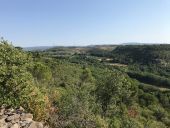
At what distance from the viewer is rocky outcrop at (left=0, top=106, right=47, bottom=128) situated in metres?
36.8

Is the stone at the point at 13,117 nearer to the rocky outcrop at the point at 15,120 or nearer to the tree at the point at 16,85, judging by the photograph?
the rocky outcrop at the point at 15,120

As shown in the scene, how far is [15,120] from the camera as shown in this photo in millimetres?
38062

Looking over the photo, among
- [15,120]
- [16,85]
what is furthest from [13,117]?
[16,85]

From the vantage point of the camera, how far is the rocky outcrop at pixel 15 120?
121 feet

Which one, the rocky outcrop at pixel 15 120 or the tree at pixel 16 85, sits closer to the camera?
the rocky outcrop at pixel 15 120

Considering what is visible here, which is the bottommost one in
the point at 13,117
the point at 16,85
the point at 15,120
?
the point at 15,120

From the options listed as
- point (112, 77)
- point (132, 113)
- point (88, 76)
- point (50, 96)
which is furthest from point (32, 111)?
point (88, 76)

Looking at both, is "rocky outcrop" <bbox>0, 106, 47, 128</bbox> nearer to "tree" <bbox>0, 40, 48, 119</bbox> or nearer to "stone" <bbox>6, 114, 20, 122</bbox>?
"stone" <bbox>6, 114, 20, 122</bbox>

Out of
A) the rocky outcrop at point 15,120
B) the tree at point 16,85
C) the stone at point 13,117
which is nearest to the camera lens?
the rocky outcrop at point 15,120

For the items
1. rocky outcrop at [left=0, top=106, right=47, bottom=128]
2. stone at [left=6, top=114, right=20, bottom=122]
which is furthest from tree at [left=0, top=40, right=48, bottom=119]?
stone at [left=6, top=114, right=20, bottom=122]

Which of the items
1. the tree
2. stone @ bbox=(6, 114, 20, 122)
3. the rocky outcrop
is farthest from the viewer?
the tree

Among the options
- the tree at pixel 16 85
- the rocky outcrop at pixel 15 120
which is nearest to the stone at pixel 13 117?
the rocky outcrop at pixel 15 120

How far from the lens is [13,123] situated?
3728cm

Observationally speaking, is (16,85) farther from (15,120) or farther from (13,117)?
(15,120)
